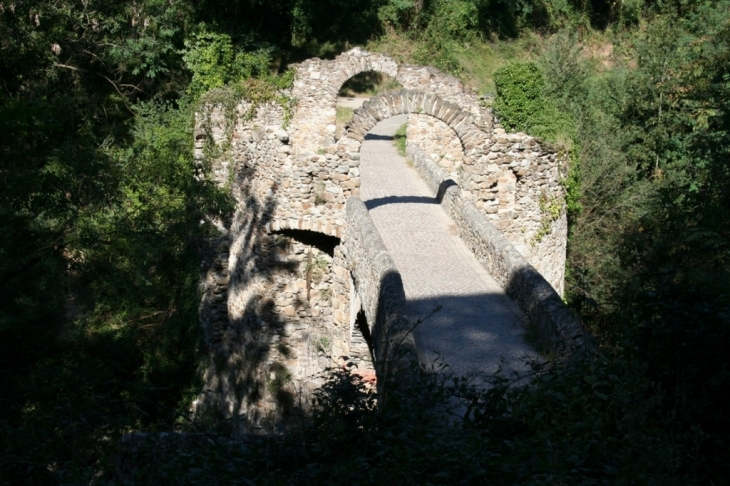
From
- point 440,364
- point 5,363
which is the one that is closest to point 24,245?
point 5,363

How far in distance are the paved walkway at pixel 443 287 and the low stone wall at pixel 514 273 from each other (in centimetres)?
15

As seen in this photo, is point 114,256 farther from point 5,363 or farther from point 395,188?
point 395,188

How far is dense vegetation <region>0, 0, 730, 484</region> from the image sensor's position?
224 inches

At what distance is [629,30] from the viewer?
3300 cm

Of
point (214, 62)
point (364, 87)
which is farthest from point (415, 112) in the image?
point (364, 87)

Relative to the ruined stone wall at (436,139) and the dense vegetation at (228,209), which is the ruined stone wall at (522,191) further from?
the ruined stone wall at (436,139)

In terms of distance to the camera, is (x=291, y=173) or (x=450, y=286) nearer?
(x=450, y=286)

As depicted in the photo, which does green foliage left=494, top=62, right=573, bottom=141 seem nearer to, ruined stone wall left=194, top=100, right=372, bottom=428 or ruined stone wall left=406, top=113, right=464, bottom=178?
ruined stone wall left=406, top=113, right=464, bottom=178

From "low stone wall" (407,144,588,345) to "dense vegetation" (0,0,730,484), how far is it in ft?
1.58

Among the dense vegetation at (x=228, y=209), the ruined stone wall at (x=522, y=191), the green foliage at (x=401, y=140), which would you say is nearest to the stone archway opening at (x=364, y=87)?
the dense vegetation at (x=228, y=209)

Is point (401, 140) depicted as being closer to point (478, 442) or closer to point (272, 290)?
point (272, 290)

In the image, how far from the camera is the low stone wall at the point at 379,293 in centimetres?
723

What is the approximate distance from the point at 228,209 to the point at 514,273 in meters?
6.79

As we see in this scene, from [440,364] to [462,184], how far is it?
6767 millimetres
